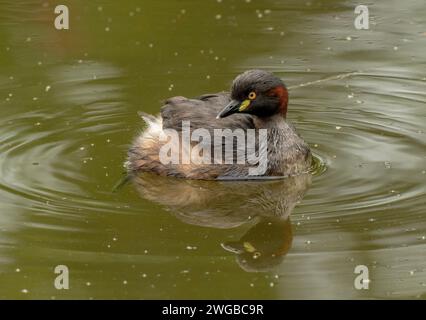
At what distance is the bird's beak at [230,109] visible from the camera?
26.0 ft

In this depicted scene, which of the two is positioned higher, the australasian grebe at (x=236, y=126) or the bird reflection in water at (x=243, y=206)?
the australasian grebe at (x=236, y=126)

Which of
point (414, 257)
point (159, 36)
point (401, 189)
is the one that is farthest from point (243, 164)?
point (159, 36)

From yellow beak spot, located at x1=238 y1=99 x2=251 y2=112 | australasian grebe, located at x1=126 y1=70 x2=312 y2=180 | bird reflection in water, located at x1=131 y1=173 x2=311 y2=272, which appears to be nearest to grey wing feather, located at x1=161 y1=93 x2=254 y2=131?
australasian grebe, located at x1=126 y1=70 x2=312 y2=180

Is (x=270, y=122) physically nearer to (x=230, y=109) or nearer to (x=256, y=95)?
(x=256, y=95)

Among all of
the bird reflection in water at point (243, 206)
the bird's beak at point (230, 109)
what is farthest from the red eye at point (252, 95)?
the bird reflection in water at point (243, 206)

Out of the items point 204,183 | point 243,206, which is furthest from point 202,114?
point 243,206

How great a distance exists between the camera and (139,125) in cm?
915

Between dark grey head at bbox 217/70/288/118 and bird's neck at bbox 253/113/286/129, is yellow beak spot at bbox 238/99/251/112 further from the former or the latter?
bird's neck at bbox 253/113/286/129

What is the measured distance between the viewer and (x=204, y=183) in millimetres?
8031

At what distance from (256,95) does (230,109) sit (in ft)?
0.85

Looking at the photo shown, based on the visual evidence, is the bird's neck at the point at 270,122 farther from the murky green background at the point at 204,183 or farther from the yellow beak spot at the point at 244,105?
the murky green background at the point at 204,183

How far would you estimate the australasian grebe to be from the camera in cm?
801

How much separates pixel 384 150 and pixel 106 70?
3.16 meters

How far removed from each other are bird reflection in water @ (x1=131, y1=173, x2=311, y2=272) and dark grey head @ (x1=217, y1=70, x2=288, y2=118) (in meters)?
0.55
